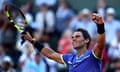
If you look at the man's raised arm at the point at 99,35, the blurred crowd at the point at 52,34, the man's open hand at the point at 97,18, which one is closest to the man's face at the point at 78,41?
the man's raised arm at the point at 99,35

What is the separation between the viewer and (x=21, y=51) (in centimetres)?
1398

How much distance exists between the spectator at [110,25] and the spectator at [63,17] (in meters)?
1.48

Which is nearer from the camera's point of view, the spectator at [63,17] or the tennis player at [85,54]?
the tennis player at [85,54]

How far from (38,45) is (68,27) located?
5.96 m

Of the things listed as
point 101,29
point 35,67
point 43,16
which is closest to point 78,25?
point 43,16

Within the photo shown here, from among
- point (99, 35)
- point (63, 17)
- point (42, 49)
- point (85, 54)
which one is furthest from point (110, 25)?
point (99, 35)

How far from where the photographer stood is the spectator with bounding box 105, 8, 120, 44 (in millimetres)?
13195

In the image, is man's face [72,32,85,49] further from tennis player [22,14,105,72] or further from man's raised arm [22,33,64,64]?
man's raised arm [22,33,64,64]

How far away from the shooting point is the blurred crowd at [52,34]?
12473 mm

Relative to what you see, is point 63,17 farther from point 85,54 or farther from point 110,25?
point 85,54

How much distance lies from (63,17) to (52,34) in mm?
583

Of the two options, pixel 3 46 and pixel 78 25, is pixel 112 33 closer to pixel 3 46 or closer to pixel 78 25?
pixel 78 25

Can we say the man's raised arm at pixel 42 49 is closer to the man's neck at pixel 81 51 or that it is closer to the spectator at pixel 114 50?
the man's neck at pixel 81 51

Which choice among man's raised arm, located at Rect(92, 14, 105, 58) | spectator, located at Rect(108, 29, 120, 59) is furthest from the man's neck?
spectator, located at Rect(108, 29, 120, 59)
